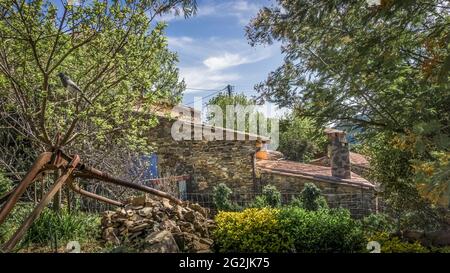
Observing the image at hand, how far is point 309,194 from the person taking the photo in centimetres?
1019

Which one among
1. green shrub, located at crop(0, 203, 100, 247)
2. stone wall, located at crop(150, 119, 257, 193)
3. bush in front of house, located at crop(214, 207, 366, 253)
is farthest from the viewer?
stone wall, located at crop(150, 119, 257, 193)

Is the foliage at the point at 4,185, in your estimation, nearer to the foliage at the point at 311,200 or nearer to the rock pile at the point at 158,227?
the rock pile at the point at 158,227

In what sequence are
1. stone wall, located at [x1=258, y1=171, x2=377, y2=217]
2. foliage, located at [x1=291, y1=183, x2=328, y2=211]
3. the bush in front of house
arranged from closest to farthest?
the bush in front of house → foliage, located at [x1=291, y1=183, x2=328, y2=211] → stone wall, located at [x1=258, y1=171, x2=377, y2=217]

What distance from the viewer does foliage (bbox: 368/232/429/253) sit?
5078mm

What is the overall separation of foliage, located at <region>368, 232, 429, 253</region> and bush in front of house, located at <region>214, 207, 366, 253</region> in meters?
0.31

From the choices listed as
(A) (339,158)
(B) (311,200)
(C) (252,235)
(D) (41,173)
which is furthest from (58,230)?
(A) (339,158)

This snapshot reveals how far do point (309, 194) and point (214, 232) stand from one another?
478 centimetres

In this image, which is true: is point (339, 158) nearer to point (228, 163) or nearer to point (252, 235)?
point (228, 163)

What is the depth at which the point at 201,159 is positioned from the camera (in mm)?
12336

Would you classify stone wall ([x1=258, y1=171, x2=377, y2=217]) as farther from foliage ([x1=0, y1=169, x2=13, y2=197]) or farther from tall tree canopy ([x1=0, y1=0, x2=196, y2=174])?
foliage ([x1=0, y1=169, x2=13, y2=197])

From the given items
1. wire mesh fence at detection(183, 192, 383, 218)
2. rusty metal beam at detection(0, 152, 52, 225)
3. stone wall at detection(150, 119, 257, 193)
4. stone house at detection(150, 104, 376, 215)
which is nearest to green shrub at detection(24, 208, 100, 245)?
rusty metal beam at detection(0, 152, 52, 225)

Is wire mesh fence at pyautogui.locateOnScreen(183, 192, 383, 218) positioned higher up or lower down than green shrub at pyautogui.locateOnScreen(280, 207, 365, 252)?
lower down

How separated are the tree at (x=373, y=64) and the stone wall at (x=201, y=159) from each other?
6.60 metres
